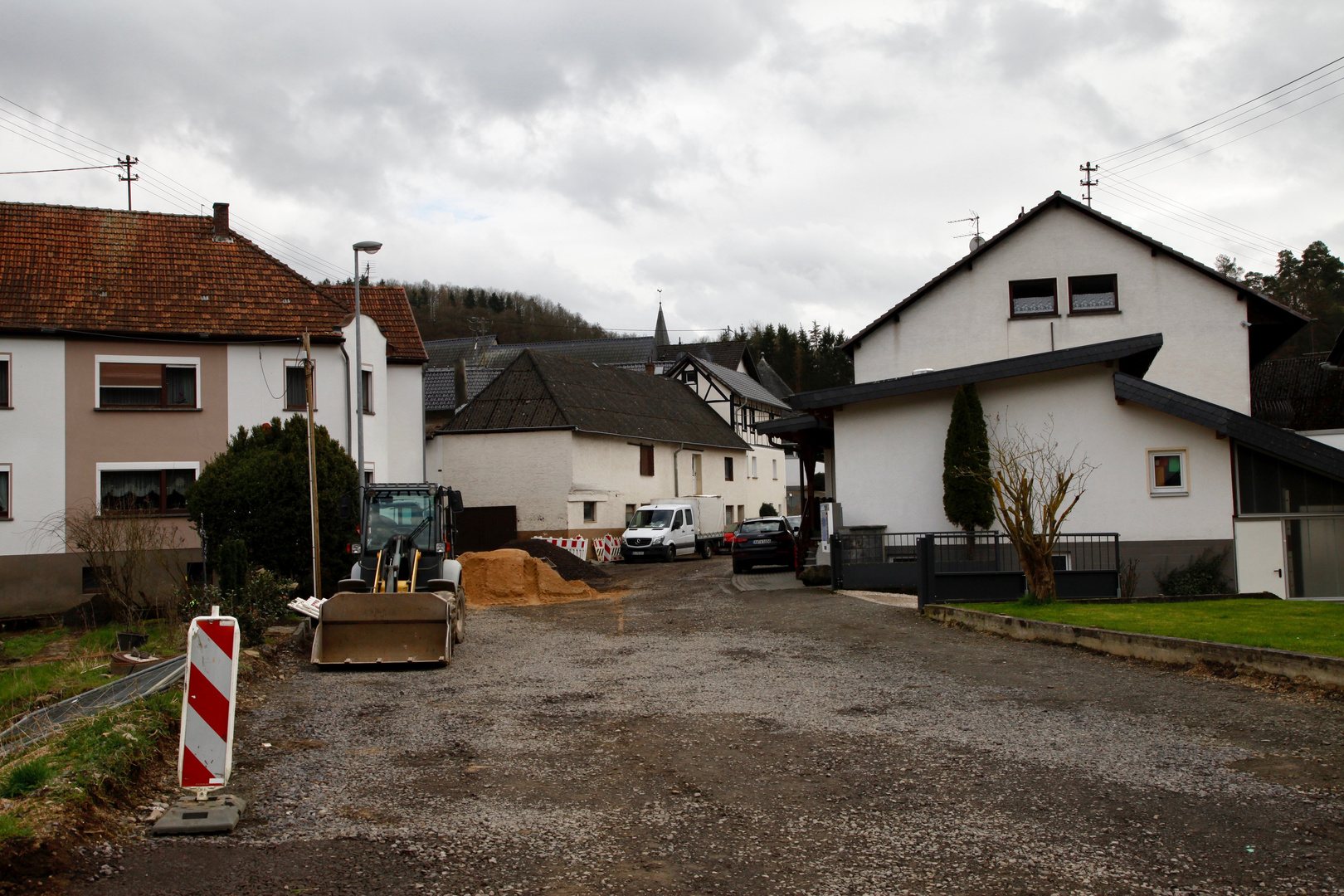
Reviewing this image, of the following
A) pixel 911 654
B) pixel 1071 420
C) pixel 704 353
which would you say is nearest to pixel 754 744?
pixel 911 654

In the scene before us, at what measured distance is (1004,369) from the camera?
875 inches

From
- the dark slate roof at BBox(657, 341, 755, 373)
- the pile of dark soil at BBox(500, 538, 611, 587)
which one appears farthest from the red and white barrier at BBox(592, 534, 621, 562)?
the dark slate roof at BBox(657, 341, 755, 373)

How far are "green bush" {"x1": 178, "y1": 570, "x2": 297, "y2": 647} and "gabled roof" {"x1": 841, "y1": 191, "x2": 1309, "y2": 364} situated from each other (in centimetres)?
2056

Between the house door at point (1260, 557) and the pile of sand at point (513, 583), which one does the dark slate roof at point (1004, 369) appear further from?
the pile of sand at point (513, 583)

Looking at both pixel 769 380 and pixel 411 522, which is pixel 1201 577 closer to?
pixel 411 522

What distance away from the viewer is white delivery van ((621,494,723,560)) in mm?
37906

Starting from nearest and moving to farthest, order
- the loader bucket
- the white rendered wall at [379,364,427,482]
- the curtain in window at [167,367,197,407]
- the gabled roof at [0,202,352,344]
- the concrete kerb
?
the concrete kerb, the loader bucket, the gabled roof at [0,202,352,344], the curtain in window at [167,367,197,407], the white rendered wall at [379,364,427,482]

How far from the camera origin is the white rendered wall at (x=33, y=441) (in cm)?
2483

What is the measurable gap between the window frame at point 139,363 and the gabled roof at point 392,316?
16.0 ft

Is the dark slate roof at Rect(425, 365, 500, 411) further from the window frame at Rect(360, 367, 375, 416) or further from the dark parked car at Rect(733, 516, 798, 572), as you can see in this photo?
the dark parked car at Rect(733, 516, 798, 572)

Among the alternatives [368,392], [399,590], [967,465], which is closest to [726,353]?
[368,392]

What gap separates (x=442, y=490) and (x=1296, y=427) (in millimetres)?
32565

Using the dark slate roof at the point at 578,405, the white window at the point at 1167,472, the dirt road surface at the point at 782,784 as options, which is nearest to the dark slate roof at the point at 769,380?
the dark slate roof at the point at 578,405

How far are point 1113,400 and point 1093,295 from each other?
927 centimetres
